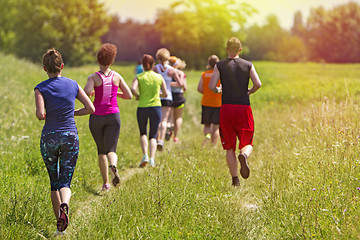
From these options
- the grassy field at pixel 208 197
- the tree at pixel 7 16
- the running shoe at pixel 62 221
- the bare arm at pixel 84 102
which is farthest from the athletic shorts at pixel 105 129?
the tree at pixel 7 16

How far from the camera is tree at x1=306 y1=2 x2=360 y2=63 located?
57250 mm

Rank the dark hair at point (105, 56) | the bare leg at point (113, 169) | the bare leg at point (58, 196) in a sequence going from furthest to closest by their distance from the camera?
the bare leg at point (113, 169) < the dark hair at point (105, 56) < the bare leg at point (58, 196)

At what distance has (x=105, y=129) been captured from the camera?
250 inches

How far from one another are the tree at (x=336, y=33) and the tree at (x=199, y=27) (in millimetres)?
12930

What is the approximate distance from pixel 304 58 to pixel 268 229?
213ft

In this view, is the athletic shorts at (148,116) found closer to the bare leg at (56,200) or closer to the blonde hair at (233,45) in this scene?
the blonde hair at (233,45)

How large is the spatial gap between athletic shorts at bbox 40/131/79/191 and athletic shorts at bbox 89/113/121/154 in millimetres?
1560

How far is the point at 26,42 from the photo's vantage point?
44.6 metres

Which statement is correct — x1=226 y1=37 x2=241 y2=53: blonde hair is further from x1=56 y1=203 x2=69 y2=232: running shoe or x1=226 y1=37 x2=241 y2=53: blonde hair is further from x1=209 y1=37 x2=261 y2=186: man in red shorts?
x1=56 y1=203 x2=69 y2=232: running shoe

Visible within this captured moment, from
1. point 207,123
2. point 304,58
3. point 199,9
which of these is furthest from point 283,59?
point 207,123

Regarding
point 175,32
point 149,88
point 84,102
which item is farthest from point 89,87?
point 175,32

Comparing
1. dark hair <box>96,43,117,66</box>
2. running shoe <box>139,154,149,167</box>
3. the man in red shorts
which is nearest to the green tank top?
running shoe <box>139,154,149,167</box>

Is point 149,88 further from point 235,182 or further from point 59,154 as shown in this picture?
point 59,154

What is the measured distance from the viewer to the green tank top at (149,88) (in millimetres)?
7859
